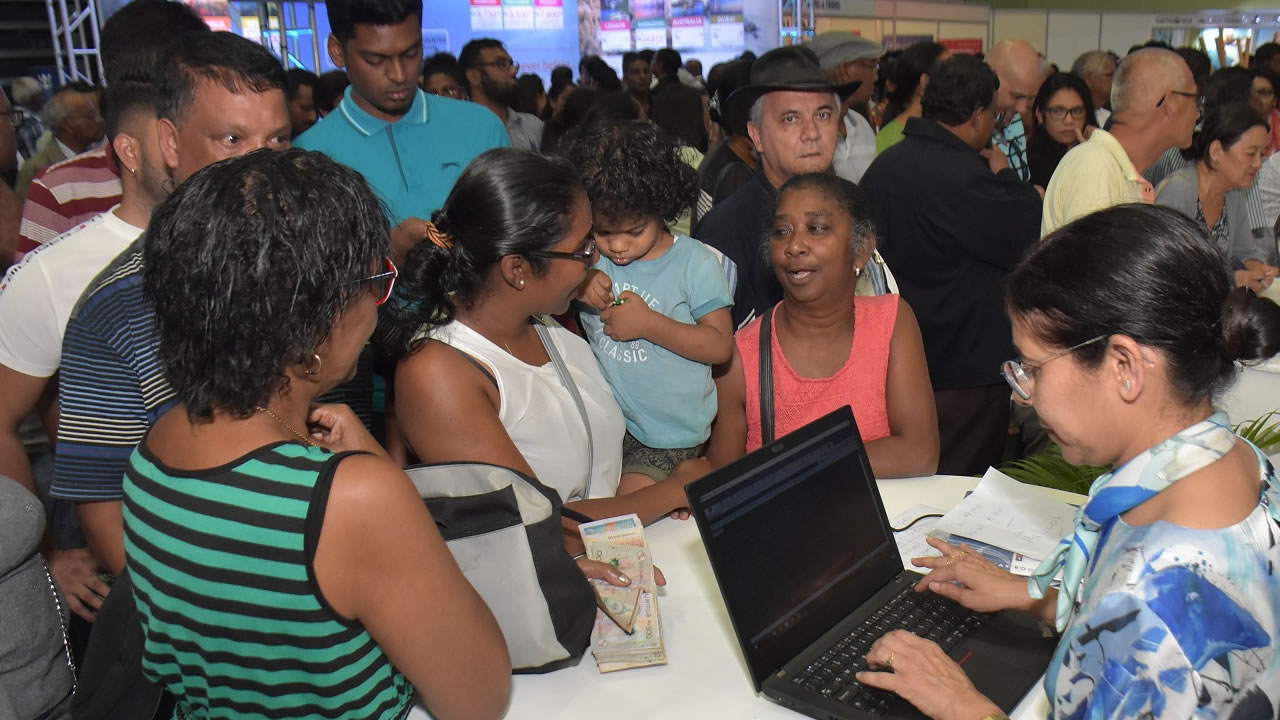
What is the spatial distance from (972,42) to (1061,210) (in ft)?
31.3

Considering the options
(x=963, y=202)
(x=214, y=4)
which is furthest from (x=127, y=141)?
(x=214, y=4)

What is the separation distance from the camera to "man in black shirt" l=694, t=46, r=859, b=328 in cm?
274

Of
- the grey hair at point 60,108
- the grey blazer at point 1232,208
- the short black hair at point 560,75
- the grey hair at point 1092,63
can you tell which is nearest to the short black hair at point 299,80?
the grey hair at point 60,108

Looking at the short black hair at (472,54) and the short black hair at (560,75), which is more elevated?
the short black hair at (560,75)

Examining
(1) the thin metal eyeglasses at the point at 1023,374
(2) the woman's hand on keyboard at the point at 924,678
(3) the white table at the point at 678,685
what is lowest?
(3) the white table at the point at 678,685

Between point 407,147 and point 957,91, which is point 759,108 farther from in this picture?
point 407,147

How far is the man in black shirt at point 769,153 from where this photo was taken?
2.74 m

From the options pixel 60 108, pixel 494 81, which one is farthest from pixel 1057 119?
pixel 60 108

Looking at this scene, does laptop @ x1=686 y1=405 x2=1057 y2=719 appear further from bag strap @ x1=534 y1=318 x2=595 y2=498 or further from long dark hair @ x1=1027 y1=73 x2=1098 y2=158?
long dark hair @ x1=1027 y1=73 x2=1098 y2=158

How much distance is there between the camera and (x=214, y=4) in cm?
789

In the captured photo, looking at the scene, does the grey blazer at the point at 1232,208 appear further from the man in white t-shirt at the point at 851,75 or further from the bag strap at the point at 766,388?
the bag strap at the point at 766,388

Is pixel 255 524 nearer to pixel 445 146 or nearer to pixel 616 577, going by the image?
pixel 616 577

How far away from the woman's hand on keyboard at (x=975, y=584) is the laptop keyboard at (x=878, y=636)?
0.07 ft

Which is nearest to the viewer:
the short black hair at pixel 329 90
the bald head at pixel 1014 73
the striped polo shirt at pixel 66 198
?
the striped polo shirt at pixel 66 198
